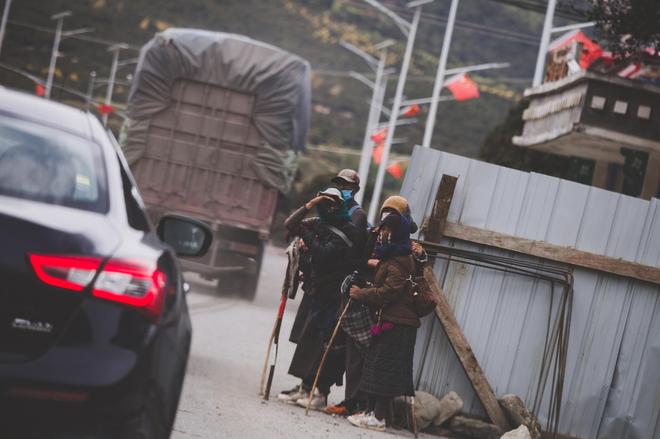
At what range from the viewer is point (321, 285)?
9.57m

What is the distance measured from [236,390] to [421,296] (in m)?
1.85

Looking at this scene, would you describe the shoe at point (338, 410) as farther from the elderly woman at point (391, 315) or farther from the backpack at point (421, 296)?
the backpack at point (421, 296)

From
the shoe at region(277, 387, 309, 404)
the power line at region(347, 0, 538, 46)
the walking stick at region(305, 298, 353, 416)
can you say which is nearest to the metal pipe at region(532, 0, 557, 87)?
the shoe at region(277, 387, 309, 404)

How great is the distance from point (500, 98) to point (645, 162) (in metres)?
112

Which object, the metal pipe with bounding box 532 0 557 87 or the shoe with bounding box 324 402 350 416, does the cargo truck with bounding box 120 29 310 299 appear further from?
the shoe with bounding box 324 402 350 416

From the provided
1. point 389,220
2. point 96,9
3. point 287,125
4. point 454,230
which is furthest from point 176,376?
point 96,9

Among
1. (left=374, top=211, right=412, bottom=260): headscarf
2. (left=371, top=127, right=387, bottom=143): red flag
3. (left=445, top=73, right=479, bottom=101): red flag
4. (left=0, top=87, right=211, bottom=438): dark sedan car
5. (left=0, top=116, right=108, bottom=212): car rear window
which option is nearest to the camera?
(left=0, top=87, right=211, bottom=438): dark sedan car

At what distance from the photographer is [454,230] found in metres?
9.59

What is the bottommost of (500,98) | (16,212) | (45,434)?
(45,434)

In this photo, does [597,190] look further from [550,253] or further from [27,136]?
[27,136]

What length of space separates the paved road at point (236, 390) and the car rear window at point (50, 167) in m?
3.46

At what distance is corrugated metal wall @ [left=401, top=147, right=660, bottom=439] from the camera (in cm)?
970

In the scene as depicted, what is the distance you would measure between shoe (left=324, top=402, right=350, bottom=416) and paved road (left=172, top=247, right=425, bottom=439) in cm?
15

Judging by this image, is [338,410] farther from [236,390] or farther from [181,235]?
[181,235]
